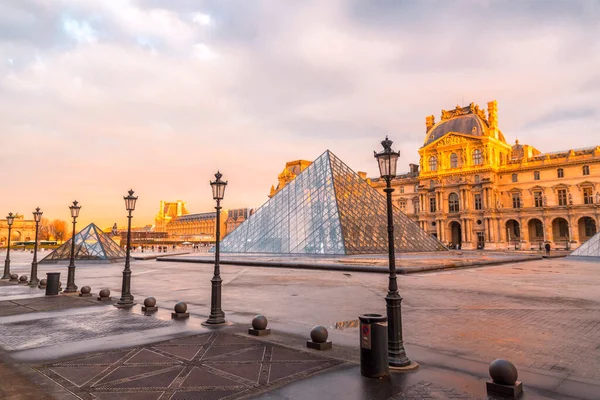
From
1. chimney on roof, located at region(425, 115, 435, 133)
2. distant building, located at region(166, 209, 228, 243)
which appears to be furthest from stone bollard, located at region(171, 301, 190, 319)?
distant building, located at region(166, 209, 228, 243)

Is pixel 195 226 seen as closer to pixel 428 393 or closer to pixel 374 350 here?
pixel 374 350

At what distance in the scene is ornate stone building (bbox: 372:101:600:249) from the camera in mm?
54156

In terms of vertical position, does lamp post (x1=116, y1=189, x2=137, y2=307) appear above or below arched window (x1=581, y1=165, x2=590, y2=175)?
below

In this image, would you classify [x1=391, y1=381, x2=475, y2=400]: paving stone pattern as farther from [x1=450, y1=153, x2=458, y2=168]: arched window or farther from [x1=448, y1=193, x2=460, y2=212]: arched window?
[x1=450, y1=153, x2=458, y2=168]: arched window

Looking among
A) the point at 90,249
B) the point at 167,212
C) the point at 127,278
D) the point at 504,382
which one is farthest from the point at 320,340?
the point at 167,212

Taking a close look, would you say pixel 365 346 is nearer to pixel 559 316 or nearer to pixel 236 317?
pixel 236 317

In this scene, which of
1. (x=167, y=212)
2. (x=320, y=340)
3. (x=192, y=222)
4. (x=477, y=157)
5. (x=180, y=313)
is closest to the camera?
(x=320, y=340)

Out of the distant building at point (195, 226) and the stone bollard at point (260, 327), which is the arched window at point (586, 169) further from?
the distant building at point (195, 226)

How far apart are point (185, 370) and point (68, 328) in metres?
3.90

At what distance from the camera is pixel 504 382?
4105 mm

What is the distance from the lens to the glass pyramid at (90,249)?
32.8 meters

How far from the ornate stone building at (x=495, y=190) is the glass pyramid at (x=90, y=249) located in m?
49.1

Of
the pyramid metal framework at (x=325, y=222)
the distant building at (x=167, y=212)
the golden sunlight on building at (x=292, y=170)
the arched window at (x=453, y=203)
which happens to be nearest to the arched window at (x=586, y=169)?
the arched window at (x=453, y=203)

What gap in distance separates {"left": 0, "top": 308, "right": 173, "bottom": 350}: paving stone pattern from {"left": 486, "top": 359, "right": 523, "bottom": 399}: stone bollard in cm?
583
